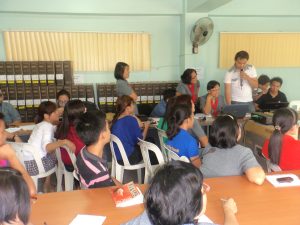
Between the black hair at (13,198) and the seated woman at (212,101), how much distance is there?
340 cm

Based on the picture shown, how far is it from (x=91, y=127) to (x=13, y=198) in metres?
0.97

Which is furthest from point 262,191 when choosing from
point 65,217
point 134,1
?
point 134,1

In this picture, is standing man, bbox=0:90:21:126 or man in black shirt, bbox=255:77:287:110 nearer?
standing man, bbox=0:90:21:126

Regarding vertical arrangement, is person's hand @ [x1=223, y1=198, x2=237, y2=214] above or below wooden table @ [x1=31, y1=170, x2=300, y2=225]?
above

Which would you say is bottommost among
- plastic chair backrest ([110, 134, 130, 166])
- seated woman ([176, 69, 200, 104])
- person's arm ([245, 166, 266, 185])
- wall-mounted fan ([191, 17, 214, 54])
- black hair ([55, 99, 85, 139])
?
plastic chair backrest ([110, 134, 130, 166])

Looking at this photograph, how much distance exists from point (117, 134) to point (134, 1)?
265 centimetres

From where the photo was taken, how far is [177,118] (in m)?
2.45

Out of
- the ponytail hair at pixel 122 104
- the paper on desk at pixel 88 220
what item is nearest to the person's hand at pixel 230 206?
the paper on desk at pixel 88 220

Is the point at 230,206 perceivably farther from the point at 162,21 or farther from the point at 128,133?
the point at 162,21

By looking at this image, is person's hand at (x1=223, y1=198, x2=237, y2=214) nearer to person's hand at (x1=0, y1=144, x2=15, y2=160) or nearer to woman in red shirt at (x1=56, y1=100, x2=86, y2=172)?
person's hand at (x1=0, y1=144, x2=15, y2=160)

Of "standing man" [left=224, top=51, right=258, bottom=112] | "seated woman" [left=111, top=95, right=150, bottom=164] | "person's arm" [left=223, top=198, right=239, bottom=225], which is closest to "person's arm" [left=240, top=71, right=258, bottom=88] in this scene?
"standing man" [left=224, top=51, right=258, bottom=112]

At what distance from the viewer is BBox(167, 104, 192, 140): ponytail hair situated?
7.91 feet

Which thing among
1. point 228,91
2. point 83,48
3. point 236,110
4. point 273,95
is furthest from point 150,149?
point 83,48

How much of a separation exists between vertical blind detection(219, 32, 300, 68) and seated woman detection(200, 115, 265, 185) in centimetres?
362
